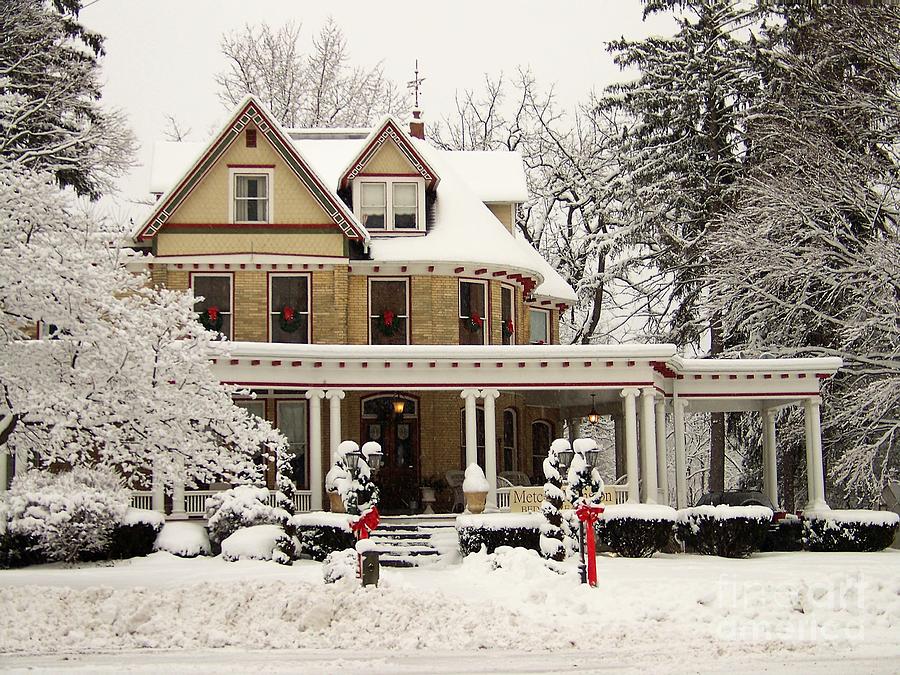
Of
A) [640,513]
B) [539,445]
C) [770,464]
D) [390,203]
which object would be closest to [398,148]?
[390,203]

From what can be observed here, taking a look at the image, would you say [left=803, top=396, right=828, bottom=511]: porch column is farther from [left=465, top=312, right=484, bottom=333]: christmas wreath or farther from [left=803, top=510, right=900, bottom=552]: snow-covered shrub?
[left=465, top=312, right=484, bottom=333]: christmas wreath

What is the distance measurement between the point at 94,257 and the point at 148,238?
11248 mm

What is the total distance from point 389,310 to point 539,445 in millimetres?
5682

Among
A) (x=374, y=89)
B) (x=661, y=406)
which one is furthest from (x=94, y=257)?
(x=374, y=89)

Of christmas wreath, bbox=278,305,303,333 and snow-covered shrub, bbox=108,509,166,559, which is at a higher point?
christmas wreath, bbox=278,305,303,333

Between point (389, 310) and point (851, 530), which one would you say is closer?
point (851, 530)

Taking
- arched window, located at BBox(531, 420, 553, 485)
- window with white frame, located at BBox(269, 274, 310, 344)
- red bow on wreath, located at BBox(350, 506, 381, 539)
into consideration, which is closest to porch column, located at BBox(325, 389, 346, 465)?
window with white frame, located at BBox(269, 274, 310, 344)

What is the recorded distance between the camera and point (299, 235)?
29406mm

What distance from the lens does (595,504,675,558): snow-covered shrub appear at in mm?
23844

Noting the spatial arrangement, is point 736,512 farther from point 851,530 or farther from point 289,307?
point 289,307

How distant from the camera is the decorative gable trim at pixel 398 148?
98.4 ft

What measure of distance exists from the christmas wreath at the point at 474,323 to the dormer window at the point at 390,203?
2.48 meters

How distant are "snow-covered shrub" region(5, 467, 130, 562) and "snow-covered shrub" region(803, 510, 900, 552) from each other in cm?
1420

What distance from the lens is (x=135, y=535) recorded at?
23.1 meters
